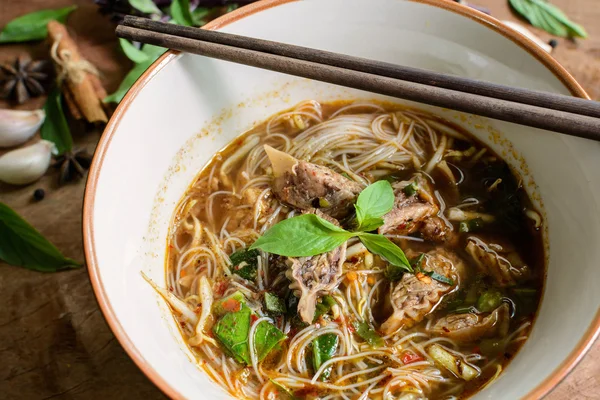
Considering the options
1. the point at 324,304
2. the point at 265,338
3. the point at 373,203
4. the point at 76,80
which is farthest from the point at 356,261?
the point at 76,80

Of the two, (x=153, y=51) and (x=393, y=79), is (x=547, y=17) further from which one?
(x=153, y=51)

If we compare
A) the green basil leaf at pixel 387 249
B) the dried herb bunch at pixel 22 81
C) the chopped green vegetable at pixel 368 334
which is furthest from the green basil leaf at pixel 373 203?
the dried herb bunch at pixel 22 81

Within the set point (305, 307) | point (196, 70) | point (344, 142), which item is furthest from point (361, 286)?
point (196, 70)

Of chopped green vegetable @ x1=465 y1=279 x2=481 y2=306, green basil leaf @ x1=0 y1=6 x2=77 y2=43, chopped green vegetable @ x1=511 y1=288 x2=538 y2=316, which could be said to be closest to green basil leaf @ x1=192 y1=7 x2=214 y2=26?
green basil leaf @ x1=0 y1=6 x2=77 y2=43

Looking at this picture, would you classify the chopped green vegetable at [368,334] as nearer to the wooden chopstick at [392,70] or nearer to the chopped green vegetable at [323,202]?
the chopped green vegetable at [323,202]

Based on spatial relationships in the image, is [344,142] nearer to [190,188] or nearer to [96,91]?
[190,188]

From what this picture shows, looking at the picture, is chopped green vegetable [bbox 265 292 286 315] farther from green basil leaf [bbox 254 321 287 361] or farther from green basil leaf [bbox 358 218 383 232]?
green basil leaf [bbox 358 218 383 232]

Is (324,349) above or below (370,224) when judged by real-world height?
below
